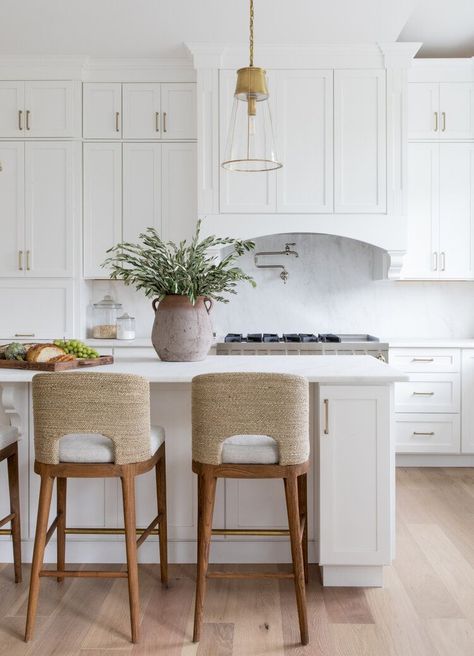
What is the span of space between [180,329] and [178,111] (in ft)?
7.71

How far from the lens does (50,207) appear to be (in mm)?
4406

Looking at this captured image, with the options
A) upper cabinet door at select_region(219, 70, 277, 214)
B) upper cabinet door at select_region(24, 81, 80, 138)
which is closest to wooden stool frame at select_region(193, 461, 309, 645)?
upper cabinet door at select_region(219, 70, 277, 214)

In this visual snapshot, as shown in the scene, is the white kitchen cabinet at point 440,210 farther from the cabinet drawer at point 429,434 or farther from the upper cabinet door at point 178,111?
the upper cabinet door at point 178,111

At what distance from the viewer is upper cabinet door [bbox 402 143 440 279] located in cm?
A: 446

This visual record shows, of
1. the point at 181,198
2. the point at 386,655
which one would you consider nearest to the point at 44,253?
the point at 181,198

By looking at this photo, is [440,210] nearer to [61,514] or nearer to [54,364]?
[54,364]

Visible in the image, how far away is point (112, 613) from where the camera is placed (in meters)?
2.29

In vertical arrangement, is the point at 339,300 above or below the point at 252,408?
above

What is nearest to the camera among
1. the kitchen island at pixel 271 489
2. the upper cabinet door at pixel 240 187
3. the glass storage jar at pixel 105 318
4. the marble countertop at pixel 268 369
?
the marble countertop at pixel 268 369

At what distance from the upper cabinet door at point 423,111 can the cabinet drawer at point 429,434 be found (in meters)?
2.00

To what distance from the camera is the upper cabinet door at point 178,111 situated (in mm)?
4430

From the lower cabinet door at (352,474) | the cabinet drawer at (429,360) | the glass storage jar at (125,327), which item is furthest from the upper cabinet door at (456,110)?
the lower cabinet door at (352,474)

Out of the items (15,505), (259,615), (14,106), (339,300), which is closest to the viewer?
(259,615)

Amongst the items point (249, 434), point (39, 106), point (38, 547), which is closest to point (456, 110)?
point (39, 106)
